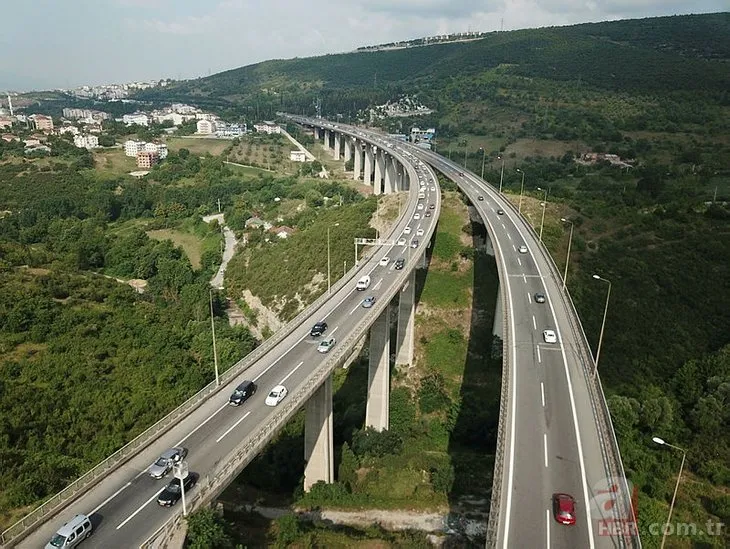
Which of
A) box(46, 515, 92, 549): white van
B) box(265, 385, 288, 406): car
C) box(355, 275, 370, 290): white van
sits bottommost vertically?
box(46, 515, 92, 549): white van

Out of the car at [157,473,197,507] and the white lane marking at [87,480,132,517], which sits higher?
the car at [157,473,197,507]

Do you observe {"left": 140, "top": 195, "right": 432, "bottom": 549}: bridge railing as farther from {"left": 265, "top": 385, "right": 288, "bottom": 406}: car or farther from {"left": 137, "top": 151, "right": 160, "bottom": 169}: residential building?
{"left": 137, "top": 151, "right": 160, "bottom": 169}: residential building

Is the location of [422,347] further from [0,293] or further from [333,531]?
[0,293]

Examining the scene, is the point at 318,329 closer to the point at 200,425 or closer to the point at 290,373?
the point at 290,373

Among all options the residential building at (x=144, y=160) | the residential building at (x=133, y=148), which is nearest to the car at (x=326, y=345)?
the residential building at (x=144, y=160)

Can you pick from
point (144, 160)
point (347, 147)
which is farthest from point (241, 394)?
point (347, 147)

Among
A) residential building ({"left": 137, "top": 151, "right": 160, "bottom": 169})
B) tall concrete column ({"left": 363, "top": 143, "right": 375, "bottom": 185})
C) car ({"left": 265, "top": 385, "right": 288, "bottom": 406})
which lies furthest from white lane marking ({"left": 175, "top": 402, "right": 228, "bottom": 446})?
residential building ({"left": 137, "top": 151, "right": 160, "bottom": 169})

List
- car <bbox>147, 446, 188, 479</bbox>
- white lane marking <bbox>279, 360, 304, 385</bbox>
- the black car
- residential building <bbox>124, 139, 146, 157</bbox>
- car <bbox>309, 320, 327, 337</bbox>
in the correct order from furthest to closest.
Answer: residential building <bbox>124, 139, 146, 157</bbox> → car <bbox>309, 320, 327, 337</bbox> → white lane marking <bbox>279, 360, 304, 385</bbox> → the black car → car <bbox>147, 446, 188, 479</bbox>
